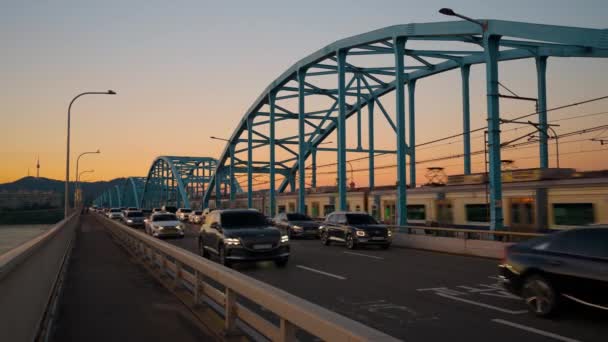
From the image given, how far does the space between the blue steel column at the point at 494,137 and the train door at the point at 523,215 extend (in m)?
1.46

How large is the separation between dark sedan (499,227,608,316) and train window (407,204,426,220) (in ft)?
63.9

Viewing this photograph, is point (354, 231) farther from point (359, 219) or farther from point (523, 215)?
point (523, 215)

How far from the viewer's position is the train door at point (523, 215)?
21.0 m

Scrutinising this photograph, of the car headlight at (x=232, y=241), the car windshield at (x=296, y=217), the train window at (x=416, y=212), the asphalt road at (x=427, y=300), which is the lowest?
the asphalt road at (x=427, y=300)

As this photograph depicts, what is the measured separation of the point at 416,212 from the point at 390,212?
9.91 ft

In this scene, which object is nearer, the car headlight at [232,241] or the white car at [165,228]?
the car headlight at [232,241]

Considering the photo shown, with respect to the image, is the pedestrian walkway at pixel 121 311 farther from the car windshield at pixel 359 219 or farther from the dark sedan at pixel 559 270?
the car windshield at pixel 359 219

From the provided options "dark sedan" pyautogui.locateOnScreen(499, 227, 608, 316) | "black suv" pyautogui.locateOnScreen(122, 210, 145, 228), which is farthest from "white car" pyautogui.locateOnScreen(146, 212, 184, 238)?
"dark sedan" pyautogui.locateOnScreen(499, 227, 608, 316)

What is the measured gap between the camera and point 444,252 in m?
20.5

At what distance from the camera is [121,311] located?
8211mm

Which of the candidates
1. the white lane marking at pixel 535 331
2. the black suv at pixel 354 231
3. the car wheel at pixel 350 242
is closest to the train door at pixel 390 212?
the black suv at pixel 354 231

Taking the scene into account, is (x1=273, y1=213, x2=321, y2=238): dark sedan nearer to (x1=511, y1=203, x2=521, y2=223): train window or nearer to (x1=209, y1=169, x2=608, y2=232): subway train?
(x1=209, y1=169, x2=608, y2=232): subway train

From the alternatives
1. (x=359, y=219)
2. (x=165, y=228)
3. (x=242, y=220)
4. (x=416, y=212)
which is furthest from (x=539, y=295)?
(x=165, y=228)

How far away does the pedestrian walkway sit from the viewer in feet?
21.8
